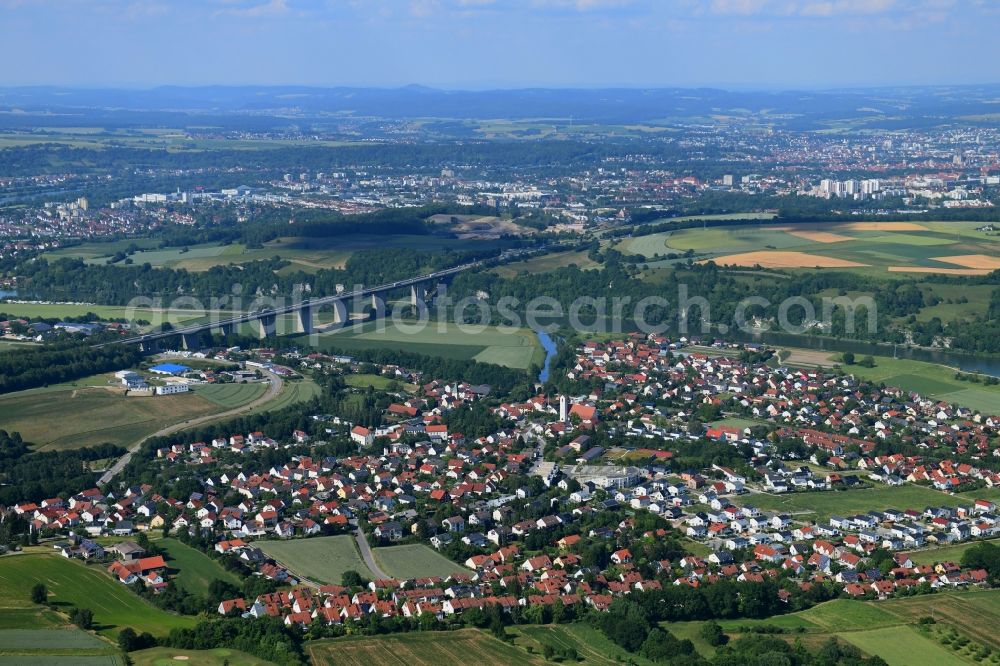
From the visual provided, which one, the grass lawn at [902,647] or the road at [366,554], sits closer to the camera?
the grass lawn at [902,647]

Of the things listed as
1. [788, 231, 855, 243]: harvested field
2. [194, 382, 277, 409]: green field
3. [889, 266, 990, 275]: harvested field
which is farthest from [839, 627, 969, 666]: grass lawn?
[788, 231, 855, 243]: harvested field

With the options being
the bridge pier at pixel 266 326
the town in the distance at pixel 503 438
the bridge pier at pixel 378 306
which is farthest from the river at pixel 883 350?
the bridge pier at pixel 266 326

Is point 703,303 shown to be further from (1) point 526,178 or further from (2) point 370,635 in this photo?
(1) point 526,178

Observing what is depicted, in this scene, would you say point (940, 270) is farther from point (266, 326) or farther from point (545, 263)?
point (266, 326)

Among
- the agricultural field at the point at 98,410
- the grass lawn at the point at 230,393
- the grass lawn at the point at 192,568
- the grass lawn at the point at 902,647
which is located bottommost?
the grass lawn at the point at 230,393

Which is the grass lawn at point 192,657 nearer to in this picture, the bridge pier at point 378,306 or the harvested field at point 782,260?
the bridge pier at point 378,306

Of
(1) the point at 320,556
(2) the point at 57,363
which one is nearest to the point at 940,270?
(2) the point at 57,363
